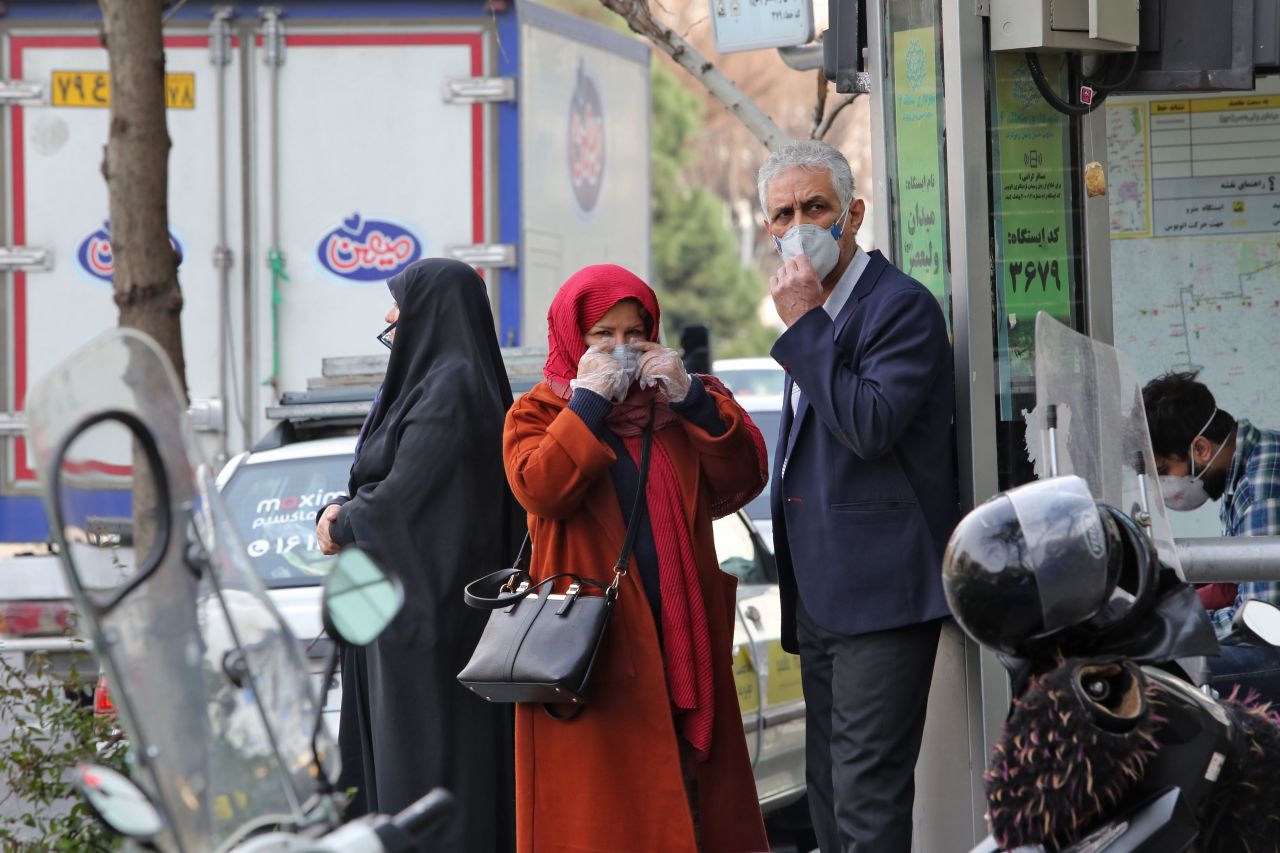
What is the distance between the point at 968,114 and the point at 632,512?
1.26m

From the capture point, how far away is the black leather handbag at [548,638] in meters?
4.00

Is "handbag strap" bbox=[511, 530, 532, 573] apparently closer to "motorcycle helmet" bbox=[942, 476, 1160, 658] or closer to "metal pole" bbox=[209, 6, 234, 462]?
"motorcycle helmet" bbox=[942, 476, 1160, 658]

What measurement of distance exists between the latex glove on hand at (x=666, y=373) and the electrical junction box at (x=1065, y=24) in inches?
43.5

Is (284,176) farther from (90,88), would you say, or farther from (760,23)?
(760,23)

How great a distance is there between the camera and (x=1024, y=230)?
14.4 feet

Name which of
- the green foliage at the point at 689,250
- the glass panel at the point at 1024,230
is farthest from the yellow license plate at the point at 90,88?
the green foliage at the point at 689,250

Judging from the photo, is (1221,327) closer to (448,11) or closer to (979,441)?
(979,441)

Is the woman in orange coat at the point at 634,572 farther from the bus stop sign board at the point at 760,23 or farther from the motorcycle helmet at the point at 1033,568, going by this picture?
the bus stop sign board at the point at 760,23

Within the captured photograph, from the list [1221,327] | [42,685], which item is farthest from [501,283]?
[42,685]

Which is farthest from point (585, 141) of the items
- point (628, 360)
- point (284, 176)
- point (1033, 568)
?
point (1033, 568)

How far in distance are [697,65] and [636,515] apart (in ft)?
13.6

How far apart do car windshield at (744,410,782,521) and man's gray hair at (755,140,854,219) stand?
3465mm

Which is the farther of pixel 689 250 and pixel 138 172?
pixel 689 250

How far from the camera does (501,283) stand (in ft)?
28.9
